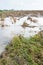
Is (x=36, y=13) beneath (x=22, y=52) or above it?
beneath

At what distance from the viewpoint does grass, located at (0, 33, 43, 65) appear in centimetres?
571

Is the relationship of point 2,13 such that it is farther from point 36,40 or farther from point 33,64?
point 33,64

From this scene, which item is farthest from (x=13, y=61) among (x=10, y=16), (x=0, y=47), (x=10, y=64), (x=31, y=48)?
(x=10, y=16)

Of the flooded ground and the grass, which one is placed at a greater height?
the grass

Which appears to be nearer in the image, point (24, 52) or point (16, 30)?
point (24, 52)

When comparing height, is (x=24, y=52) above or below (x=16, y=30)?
above

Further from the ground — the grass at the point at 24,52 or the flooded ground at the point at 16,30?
the grass at the point at 24,52

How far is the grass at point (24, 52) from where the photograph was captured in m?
5.71

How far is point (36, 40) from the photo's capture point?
7871mm

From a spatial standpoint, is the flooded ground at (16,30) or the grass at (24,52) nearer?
the grass at (24,52)

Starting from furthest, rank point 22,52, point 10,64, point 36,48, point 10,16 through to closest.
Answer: point 10,16 < point 36,48 < point 22,52 < point 10,64

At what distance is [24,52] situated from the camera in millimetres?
6332

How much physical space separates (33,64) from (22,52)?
0.78 m

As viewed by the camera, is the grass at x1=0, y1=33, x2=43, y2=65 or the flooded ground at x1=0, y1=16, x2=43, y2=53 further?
the flooded ground at x1=0, y1=16, x2=43, y2=53
